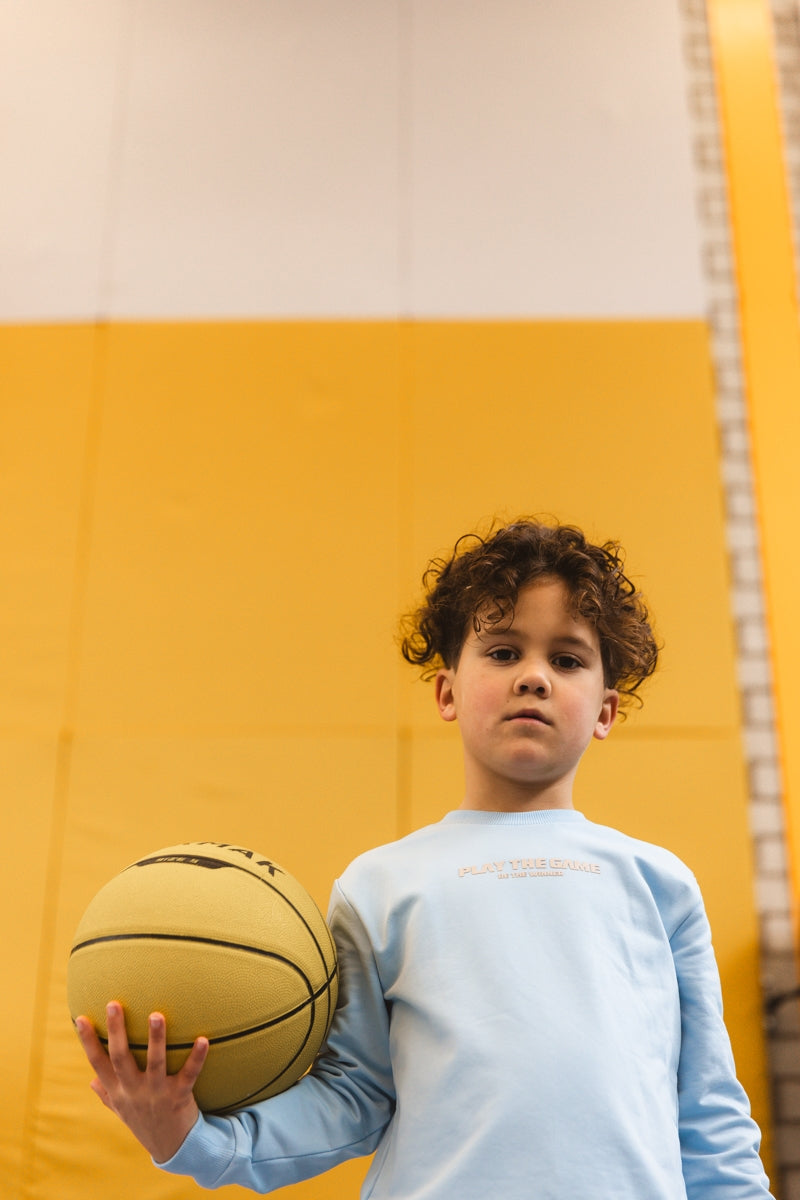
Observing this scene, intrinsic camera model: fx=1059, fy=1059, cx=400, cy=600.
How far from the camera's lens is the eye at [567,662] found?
122 cm

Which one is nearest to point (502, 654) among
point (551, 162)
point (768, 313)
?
point (768, 313)

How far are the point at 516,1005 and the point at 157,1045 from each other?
0.33 metres

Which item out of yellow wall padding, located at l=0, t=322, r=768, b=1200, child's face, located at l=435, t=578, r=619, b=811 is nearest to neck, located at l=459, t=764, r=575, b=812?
child's face, located at l=435, t=578, r=619, b=811

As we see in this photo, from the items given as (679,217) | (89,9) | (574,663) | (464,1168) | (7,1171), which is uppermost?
(89,9)

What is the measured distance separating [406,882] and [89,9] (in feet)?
8.97

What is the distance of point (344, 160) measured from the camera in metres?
2.75

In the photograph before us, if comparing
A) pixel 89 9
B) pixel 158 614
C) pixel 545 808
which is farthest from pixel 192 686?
pixel 89 9

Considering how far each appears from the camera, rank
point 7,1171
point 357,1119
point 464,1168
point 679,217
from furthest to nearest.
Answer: point 679,217
point 7,1171
point 357,1119
point 464,1168

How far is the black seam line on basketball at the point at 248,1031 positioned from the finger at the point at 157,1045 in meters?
0.01

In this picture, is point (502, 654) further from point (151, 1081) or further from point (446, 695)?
point (151, 1081)

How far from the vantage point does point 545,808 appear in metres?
1.22

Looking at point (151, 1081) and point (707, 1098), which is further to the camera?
point (707, 1098)

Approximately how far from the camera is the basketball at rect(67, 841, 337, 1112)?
947 mm

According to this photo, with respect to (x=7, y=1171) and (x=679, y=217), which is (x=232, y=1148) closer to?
(x=7, y=1171)
